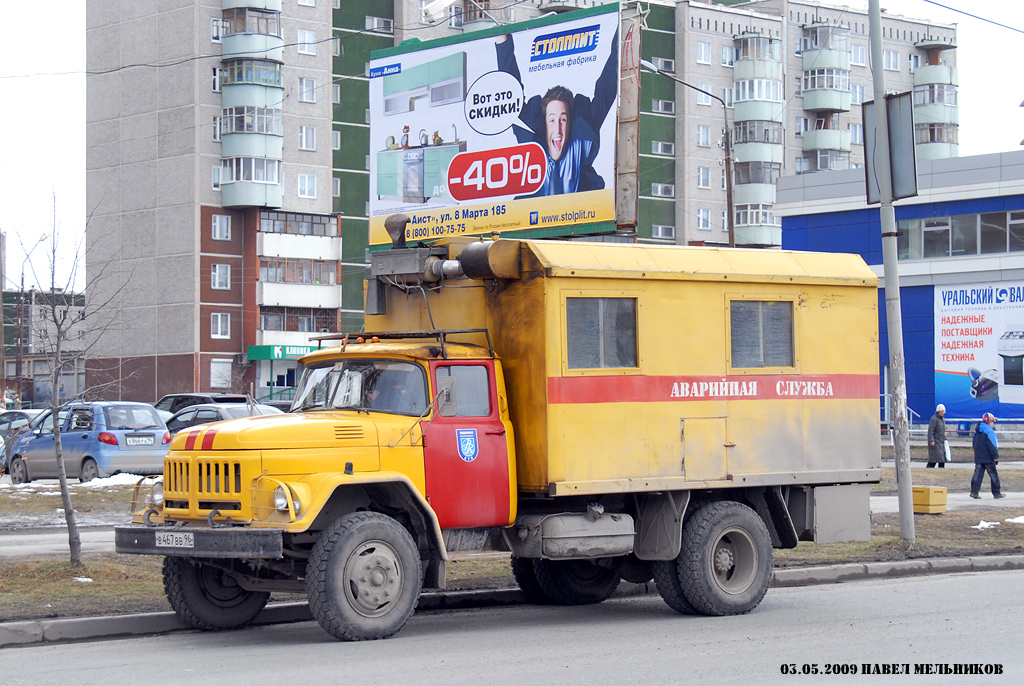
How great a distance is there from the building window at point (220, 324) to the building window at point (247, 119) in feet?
32.2

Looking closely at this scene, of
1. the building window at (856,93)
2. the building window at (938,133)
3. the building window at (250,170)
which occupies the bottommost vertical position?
the building window at (250,170)

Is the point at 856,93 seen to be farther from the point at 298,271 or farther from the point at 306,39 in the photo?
the point at 298,271

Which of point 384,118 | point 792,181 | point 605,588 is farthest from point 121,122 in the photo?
point 605,588

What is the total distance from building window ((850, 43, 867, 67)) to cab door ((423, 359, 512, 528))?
274 ft

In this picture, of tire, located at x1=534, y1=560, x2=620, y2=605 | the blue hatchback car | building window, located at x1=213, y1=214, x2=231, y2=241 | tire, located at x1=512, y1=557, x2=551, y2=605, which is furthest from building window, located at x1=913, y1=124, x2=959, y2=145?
tire, located at x1=512, y1=557, x2=551, y2=605

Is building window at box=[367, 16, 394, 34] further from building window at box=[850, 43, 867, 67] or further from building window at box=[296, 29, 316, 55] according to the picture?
building window at box=[850, 43, 867, 67]

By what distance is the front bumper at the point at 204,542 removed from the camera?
8898mm

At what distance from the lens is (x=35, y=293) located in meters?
15.1

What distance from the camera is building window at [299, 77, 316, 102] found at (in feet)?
234

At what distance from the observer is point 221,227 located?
6881 cm

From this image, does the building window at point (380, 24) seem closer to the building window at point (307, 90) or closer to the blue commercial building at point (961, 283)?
the building window at point (307, 90)

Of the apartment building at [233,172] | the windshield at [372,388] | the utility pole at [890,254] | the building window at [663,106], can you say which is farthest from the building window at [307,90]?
the windshield at [372,388]

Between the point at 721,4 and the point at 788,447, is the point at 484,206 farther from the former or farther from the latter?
the point at 721,4

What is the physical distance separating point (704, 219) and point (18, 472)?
63418mm
